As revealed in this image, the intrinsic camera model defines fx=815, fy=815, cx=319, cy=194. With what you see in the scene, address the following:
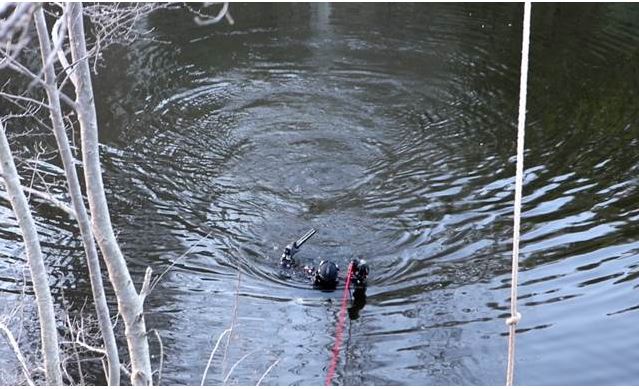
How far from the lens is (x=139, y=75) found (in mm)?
15438

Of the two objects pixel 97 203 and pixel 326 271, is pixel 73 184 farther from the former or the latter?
pixel 326 271

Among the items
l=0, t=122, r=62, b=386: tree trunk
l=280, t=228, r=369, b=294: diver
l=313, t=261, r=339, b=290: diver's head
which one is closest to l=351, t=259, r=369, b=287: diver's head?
l=280, t=228, r=369, b=294: diver

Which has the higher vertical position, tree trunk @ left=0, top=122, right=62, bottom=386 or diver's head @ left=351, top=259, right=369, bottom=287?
diver's head @ left=351, top=259, right=369, bottom=287

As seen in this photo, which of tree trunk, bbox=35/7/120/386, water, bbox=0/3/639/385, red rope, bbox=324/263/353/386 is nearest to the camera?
tree trunk, bbox=35/7/120/386

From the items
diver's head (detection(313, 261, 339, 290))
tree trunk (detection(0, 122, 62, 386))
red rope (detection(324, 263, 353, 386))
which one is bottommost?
tree trunk (detection(0, 122, 62, 386))

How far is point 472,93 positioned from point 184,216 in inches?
242

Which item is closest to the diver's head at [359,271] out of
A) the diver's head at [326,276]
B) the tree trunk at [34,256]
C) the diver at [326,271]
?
the diver at [326,271]

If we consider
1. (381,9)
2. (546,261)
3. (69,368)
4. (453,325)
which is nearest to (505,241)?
(546,261)

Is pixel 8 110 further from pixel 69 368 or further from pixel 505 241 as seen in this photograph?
pixel 505 241

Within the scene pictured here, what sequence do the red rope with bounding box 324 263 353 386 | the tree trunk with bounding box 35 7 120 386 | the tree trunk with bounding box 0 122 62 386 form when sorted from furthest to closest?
1. the red rope with bounding box 324 263 353 386
2. the tree trunk with bounding box 0 122 62 386
3. the tree trunk with bounding box 35 7 120 386

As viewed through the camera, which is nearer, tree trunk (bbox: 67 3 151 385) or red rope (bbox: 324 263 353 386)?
tree trunk (bbox: 67 3 151 385)

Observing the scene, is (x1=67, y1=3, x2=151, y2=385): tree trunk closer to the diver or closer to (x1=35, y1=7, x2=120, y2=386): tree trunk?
(x1=35, y1=7, x2=120, y2=386): tree trunk

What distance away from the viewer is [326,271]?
880cm

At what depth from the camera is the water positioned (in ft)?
27.2
